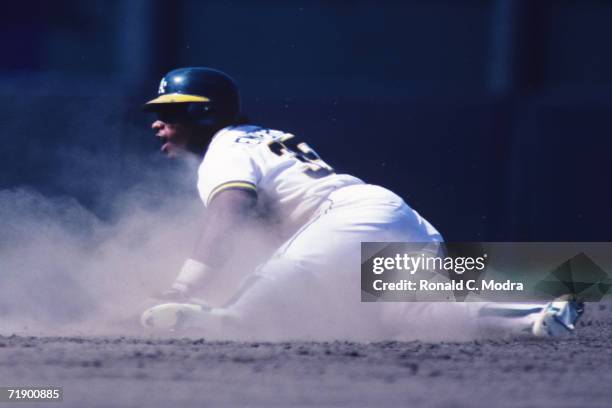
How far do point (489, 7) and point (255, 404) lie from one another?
667cm

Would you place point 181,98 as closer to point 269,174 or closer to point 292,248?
point 269,174

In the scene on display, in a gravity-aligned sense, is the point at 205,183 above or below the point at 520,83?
below

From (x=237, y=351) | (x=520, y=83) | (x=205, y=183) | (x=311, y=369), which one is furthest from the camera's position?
(x=520, y=83)

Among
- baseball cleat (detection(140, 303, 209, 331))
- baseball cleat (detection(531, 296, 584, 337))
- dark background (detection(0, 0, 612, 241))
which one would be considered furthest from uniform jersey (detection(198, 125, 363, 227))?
dark background (detection(0, 0, 612, 241))

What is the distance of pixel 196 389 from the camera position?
169 inches

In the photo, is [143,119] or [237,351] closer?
[237,351]

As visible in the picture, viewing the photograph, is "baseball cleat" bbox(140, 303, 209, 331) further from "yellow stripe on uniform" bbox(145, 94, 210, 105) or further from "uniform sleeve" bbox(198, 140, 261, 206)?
"yellow stripe on uniform" bbox(145, 94, 210, 105)

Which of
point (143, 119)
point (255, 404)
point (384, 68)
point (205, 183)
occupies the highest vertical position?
point (384, 68)

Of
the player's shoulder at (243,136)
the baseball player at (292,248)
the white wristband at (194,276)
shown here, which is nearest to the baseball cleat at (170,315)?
the baseball player at (292,248)

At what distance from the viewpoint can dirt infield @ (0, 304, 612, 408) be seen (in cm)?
414

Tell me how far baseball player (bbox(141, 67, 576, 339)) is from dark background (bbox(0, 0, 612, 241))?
8.79 ft

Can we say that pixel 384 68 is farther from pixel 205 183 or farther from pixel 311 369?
pixel 311 369

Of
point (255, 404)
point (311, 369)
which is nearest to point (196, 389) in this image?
point (255, 404)

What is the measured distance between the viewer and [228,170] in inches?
225
